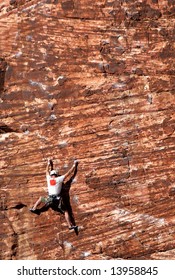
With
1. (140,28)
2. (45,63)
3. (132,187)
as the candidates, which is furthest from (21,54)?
(132,187)

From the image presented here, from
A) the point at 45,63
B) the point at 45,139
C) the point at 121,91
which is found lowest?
the point at 45,139

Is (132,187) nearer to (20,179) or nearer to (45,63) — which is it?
(20,179)

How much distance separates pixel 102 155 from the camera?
1244cm

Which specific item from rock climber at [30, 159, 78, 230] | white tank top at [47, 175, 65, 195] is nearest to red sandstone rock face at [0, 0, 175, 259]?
rock climber at [30, 159, 78, 230]

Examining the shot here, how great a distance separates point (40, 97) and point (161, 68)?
115 inches

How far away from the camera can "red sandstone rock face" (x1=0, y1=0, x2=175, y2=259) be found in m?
12.4

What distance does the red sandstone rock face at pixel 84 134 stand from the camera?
12.4 metres

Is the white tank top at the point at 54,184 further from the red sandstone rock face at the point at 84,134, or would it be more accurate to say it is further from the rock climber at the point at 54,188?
the red sandstone rock face at the point at 84,134

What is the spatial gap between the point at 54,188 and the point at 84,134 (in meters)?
1.44

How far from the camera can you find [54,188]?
39.5 ft

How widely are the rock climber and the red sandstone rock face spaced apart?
0.15m

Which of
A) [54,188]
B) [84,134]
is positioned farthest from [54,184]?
[84,134]

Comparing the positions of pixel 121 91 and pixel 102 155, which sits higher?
pixel 121 91

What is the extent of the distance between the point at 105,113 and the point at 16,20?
3.00m
